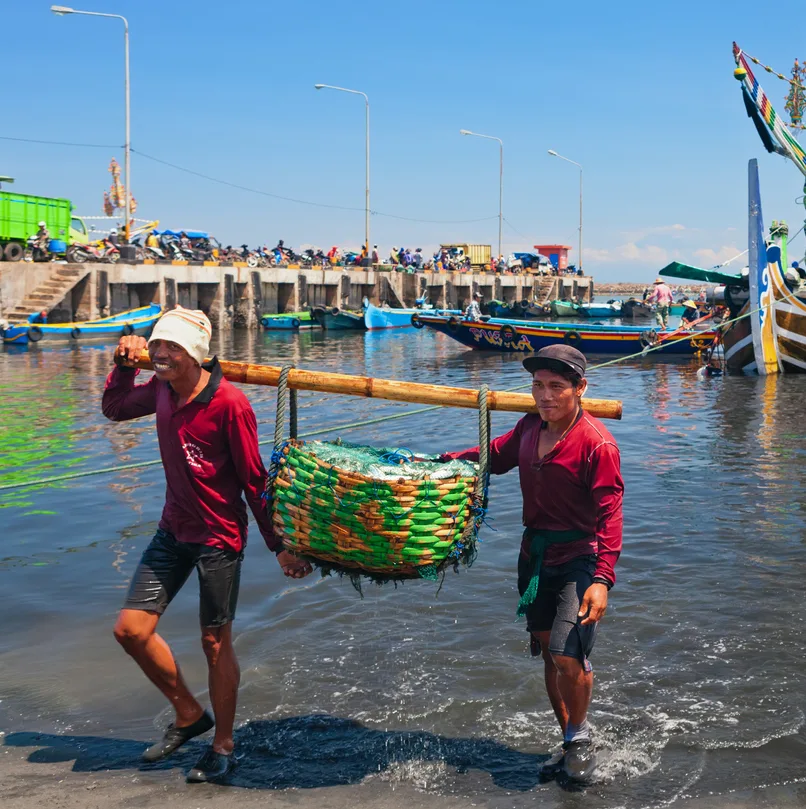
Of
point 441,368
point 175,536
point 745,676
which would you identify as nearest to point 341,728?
point 175,536

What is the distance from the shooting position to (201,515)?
3.75 metres

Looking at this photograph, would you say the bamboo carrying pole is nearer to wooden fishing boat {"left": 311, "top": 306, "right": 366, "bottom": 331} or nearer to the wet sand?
the wet sand

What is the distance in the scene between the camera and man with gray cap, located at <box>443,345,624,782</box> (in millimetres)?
3562

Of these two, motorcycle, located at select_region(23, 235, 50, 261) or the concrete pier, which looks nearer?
the concrete pier

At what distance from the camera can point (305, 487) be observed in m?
3.48

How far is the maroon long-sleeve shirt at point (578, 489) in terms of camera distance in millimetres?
3555

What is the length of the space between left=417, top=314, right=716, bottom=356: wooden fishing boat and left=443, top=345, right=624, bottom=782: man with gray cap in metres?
23.1

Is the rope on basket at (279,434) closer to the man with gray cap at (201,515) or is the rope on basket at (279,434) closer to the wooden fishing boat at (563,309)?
the man with gray cap at (201,515)

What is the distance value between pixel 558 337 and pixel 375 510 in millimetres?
25363

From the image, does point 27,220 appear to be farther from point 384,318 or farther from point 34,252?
point 384,318

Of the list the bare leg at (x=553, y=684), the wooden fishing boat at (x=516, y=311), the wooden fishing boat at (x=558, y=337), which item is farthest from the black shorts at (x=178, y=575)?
the wooden fishing boat at (x=516, y=311)

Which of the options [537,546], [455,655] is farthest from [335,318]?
[537,546]

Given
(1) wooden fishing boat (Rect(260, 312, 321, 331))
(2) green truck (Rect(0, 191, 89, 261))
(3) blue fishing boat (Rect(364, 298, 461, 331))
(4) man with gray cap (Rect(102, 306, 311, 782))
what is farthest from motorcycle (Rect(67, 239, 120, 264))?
(4) man with gray cap (Rect(102, 306, 311, 782))

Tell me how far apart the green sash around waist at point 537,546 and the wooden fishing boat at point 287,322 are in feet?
126
